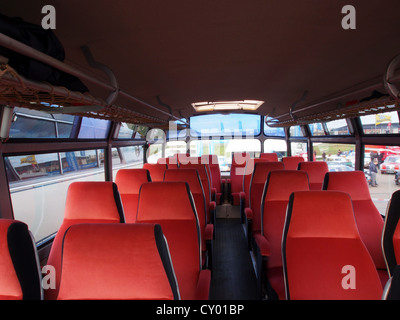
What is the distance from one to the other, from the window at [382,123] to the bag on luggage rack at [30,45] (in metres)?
4.10

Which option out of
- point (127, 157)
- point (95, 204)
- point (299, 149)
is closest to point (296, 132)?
point (299, 149)

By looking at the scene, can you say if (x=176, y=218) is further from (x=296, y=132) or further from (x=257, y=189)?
(x=296, y=132)

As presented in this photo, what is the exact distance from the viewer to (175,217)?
6.88 feet

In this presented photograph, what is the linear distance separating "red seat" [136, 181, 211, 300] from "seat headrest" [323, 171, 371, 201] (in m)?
1.67

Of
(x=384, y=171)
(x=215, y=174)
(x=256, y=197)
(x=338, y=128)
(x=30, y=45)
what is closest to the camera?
(x=30, y=45)

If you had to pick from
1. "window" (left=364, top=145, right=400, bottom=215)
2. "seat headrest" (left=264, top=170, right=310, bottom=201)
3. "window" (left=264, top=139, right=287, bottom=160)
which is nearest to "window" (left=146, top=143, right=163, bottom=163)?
"window" (left=264, top=139, right=287, bottom=160)

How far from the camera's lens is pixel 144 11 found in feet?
5.00

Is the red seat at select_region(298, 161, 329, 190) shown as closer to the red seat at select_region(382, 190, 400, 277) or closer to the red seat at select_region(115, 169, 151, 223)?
the red seat at select_region(382, 190, 400, 277)

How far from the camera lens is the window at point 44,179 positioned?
8.77ft

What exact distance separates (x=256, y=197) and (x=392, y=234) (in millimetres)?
1801

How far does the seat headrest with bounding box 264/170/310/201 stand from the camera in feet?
8.67

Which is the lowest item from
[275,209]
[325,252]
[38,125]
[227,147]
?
[325,252]

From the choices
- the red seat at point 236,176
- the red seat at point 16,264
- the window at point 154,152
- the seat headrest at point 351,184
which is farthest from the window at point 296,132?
the red seat at point 16,264

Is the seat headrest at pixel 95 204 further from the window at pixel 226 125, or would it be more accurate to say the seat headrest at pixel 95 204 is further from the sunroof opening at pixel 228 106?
the window at pixel 226 125
